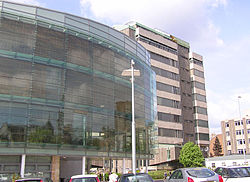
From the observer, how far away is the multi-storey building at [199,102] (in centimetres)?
6836

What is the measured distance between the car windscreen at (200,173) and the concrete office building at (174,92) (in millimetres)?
39492

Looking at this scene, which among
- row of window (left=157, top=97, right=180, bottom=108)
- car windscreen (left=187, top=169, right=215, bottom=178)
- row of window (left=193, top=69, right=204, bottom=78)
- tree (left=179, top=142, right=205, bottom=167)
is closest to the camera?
car windscreen (left=187, top=169, right=215, bottom=178)

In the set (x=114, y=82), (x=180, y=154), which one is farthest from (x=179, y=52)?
(x=114, y=82)

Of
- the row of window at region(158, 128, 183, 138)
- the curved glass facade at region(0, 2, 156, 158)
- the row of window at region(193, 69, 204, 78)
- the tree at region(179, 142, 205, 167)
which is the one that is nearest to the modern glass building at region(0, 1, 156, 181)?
the curved glass facade at region(0, 2, 156, 158)

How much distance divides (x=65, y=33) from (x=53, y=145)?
966 cm

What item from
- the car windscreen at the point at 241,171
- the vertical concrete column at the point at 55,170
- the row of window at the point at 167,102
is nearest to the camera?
the car windscreen at the point at 241,171

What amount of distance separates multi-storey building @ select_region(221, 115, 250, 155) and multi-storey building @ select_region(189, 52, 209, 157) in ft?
60.6

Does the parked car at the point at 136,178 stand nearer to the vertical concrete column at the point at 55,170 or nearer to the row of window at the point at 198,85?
the vertical concrete column at the point at 55,170

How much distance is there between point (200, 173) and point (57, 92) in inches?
579

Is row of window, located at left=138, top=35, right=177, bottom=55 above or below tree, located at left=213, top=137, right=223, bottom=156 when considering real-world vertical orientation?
above

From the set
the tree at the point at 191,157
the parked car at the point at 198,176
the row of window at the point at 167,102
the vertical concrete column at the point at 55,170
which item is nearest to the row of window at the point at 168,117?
the row of window at the point at 167,102

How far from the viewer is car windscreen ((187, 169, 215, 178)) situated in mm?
11566

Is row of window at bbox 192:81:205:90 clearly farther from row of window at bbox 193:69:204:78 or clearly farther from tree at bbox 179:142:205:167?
tree at bbox 179:142:205:167

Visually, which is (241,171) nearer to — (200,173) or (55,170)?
(200,173)
